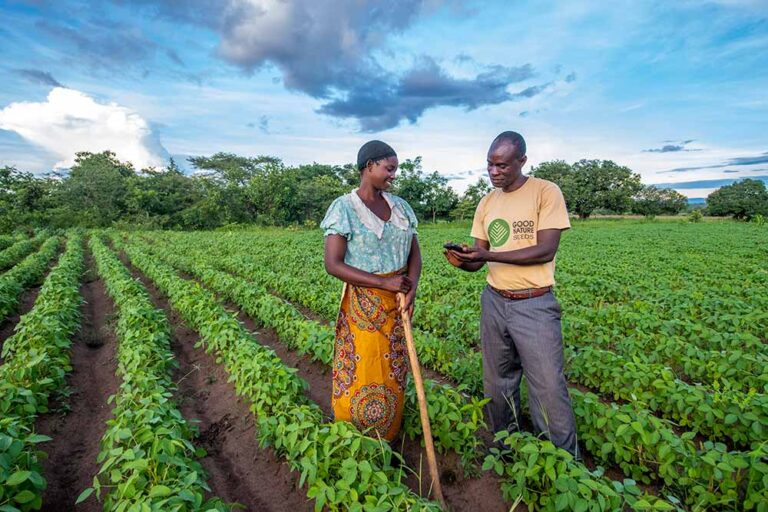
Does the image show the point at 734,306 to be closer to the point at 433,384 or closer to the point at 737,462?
the point at 737,462

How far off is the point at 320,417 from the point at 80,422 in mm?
2881

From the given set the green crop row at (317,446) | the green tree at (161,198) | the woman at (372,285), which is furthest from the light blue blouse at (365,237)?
the green tree at (161,198)

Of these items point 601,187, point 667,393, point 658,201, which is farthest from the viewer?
point 658,201

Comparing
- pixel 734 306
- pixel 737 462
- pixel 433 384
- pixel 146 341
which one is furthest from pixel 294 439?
pixel 734 306

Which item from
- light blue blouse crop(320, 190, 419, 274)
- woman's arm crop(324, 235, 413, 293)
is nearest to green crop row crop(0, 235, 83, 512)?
woman's arm crop(324, 235, 413, 293)

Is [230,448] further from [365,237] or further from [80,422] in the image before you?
[365,237]

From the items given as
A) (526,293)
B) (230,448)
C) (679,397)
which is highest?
(526,293)

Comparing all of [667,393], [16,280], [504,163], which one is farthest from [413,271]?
[16,280]

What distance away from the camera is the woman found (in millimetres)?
2262

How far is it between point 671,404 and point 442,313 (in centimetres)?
309

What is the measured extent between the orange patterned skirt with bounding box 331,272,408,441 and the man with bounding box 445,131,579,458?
617 millimetres

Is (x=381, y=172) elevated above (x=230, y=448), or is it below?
above

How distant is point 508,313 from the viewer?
2.60 m

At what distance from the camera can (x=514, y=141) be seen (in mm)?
2418
